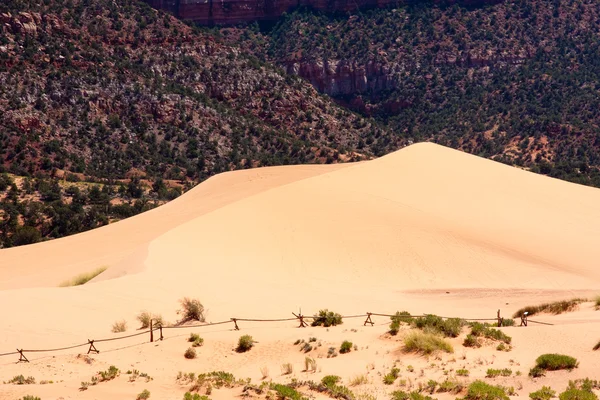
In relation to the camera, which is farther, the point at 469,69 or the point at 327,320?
the point at 469,69

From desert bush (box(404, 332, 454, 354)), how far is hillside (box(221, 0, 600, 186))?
52924 mm

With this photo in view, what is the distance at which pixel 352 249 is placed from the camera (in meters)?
27.1

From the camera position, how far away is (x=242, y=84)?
77625 millimetres

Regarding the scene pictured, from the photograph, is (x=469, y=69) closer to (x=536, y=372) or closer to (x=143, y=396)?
(x=536, y=372)

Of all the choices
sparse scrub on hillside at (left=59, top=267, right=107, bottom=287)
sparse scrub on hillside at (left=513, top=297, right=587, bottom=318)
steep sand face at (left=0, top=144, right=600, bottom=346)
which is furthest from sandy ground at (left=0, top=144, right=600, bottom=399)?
sparse scrub on hillside at (left=59, top=267, right=107, bottom=287)

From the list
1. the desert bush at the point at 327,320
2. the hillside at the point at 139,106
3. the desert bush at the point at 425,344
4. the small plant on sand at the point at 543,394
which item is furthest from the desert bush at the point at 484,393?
the hillside at the point at 139,106

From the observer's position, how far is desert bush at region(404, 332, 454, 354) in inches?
575

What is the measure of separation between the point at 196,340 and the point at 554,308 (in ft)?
30.1

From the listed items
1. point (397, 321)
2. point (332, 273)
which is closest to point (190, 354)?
point (397, 321)

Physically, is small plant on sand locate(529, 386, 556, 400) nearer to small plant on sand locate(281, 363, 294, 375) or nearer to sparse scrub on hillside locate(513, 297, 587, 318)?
small plant on sand locate(281, 363, 294, 375)

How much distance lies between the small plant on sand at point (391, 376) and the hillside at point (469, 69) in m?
54.5

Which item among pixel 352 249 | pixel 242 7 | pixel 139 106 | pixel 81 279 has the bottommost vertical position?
pixel 81 279

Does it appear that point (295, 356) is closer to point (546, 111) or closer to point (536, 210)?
point (536, 210)

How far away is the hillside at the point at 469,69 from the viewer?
74312 mm
